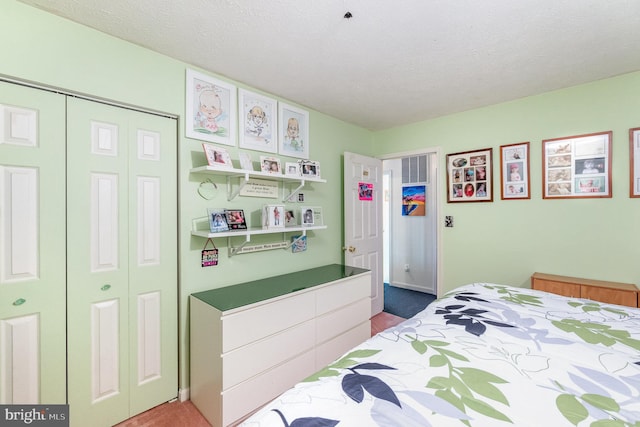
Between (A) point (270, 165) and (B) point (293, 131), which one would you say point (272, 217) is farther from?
(B) point (293, 131)

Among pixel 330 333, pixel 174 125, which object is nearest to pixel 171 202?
pixel 174 125

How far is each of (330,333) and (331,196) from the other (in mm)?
1466

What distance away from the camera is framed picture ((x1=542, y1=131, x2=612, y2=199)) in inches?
86.0

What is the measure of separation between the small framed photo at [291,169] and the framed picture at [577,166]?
2302 millimetres

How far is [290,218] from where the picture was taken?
8.36 feet

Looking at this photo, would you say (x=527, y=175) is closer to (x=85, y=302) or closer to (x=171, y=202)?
(x=171, y=202)

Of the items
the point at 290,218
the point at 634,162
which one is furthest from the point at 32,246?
the point at 634,162

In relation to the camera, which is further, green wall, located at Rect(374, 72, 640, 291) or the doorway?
the doorway

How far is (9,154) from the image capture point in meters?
1.38

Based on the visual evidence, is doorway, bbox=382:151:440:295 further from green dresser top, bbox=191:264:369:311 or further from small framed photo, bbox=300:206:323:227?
green dresser top, bbox=191:264:369:311

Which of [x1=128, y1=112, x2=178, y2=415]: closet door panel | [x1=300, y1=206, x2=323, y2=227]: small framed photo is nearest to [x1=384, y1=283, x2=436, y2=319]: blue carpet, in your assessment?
[x1=300, y1=206, x2=323, y2=227]: small framed photo

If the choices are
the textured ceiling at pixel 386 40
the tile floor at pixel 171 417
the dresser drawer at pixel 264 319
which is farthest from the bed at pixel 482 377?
the textured ceiling at pixel 386 40

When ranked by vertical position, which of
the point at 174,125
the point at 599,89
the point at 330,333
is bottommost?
the point at 330,333

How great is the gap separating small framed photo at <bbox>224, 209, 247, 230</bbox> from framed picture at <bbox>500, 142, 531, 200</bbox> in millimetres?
2566
